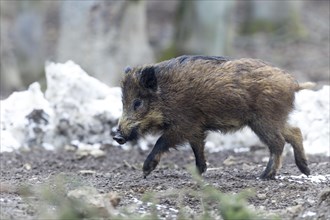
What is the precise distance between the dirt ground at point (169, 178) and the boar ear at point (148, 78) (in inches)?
35.8

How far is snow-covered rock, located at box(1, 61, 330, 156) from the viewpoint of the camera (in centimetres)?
1221

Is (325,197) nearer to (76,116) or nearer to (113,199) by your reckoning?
(113,199)

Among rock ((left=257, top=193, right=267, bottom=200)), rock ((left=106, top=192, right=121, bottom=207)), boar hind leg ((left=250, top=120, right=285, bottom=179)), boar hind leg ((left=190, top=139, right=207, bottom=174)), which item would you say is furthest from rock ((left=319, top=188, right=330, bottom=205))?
boar hind leg ((left=190, top=139, right=207, bottom=174))

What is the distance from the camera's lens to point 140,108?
985cm

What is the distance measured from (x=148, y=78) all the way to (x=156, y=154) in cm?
74

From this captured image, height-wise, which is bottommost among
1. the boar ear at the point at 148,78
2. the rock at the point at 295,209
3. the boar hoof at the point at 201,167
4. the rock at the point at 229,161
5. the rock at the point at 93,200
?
the rock at the point at 229,161

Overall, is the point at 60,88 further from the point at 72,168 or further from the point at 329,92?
the point at 329,92

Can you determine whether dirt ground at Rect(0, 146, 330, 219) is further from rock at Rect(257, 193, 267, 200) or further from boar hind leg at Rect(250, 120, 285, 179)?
boar hind leg at Rect(250, 120, 285, 179)

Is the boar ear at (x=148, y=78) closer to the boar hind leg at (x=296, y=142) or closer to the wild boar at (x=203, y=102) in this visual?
the wild boar at (x=203, y=102)

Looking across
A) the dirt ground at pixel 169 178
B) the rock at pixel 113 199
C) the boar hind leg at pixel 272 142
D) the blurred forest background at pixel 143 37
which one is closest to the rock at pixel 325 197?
the dirt ground at pixel 169 178

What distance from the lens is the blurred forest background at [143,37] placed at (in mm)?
15109

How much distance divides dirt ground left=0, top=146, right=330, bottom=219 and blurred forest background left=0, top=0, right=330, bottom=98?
3.02 metres

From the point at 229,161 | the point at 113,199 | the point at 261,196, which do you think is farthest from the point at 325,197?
the point at 229,161

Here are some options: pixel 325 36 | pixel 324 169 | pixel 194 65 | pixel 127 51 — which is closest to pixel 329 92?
pixel 324 169
